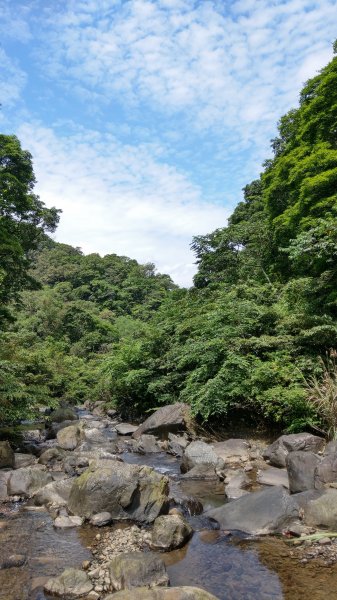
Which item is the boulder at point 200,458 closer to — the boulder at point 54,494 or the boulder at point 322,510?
the boulder at point 54,494

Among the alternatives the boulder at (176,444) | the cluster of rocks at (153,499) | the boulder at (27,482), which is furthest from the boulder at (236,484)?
the boulder at (27,482)

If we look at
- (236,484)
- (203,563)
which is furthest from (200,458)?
(203,563)

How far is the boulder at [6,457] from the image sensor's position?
377 inches

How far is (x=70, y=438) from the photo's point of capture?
41.5 ft

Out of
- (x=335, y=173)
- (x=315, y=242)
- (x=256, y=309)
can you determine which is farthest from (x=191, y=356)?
(x=335, y=173)

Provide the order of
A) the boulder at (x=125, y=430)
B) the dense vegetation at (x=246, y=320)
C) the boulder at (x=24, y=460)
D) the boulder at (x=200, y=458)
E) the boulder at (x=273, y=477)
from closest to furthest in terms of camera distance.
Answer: the boulder at (x=273, y=477) < the boulder at (x=200, y=458) < the boulder at (x=24, y=460) < the dense vegetation at (x=246, y=320) < the boulder at (x=125, y=430)

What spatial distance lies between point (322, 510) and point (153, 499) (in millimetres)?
2707

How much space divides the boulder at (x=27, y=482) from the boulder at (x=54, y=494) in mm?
367

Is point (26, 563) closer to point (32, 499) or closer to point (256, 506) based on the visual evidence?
point (32, 499)

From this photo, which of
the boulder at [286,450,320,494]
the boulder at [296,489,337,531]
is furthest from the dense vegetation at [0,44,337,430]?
the boulder at [296,489,337,531]

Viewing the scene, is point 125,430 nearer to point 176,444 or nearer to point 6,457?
point 176,444

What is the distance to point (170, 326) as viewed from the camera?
1803 centimetres

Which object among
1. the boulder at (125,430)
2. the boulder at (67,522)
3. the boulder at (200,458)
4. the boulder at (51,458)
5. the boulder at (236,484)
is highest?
the boulder at (200,458)

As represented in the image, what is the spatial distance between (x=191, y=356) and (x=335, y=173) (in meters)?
8.50
